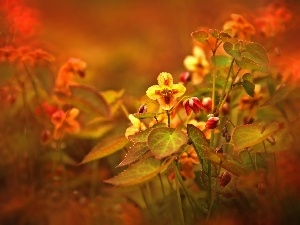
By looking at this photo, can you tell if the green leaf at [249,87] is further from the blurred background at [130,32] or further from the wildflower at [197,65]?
the blurred background at [130,32]

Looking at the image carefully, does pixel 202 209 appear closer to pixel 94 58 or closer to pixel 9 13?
pixel 9 13

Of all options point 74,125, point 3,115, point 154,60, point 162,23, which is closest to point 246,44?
point 74,125

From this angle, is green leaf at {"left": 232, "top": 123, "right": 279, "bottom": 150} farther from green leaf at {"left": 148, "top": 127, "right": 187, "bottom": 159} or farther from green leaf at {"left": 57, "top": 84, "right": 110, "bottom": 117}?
green leaf at {"left": 57, "top": 84, "right": 110, "bottom": 117}

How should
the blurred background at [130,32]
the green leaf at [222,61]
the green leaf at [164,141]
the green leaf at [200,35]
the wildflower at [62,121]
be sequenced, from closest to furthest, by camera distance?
1. the green leaf at [164,141]
2. the green leaf at [200,35]
3. the green leaf at [222,61]
4. the wildflower at [62,121]
5. the blurred background at [130,32]

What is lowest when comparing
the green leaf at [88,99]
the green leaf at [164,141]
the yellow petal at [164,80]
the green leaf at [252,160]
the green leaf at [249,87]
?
the green leaf at [252,160]

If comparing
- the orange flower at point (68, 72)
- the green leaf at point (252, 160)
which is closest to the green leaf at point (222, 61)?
the green leaf at point (252, 160)

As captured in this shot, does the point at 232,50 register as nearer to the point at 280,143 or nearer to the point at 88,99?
the point at 280,143

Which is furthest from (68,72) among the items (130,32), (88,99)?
(130,32)
